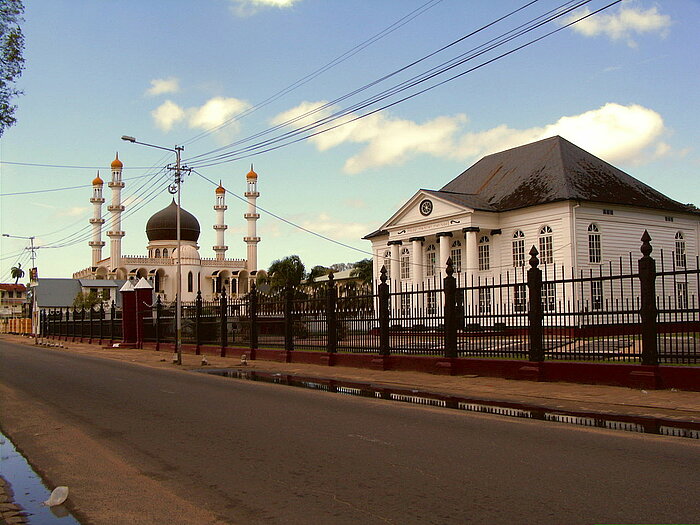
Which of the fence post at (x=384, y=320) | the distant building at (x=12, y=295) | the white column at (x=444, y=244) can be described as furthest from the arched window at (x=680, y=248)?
the distant building at (x=12, y=295)

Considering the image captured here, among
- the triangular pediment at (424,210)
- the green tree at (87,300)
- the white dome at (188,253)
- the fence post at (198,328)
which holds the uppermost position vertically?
the white dome at (188,253)

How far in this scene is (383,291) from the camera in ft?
63.0

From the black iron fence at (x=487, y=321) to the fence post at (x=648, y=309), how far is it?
0.06 feet

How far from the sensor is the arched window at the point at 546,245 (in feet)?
118

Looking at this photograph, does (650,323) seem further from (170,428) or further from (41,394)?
(41,394)

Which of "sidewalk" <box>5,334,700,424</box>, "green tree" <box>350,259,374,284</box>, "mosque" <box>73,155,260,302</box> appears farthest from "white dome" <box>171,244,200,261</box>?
"sidewalk" <box>5,334,700,424</box>

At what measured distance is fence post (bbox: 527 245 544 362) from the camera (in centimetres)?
1475

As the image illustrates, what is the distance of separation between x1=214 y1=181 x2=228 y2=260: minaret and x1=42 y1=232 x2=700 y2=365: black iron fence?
241 ft

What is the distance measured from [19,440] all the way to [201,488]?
4495mm

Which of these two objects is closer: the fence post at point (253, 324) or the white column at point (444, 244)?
the fence post at point (253, 324)

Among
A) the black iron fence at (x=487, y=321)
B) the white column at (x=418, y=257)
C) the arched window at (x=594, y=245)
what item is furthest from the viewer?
the white column at (x=418, y=257)

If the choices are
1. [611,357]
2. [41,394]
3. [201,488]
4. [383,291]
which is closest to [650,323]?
[611,357]

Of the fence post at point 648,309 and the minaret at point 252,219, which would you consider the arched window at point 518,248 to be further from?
the minaret at point 252,219

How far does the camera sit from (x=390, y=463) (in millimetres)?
7137
